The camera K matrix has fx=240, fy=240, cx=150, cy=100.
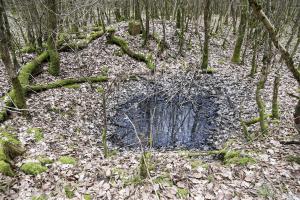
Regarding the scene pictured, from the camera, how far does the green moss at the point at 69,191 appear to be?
4.36 metres

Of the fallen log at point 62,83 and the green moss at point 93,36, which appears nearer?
the fallen log at point 62,83

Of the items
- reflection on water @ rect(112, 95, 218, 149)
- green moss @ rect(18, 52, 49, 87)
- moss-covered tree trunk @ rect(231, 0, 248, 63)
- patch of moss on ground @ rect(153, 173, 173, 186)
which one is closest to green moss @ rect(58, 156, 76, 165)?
patch of moss on ground @ rect(153, 173, 173, 186)

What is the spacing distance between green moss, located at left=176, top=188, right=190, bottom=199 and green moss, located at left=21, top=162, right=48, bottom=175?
9.04ft

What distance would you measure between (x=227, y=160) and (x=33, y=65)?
8601mm

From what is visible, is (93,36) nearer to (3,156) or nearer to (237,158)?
(3,156)

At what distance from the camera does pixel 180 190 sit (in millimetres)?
4391

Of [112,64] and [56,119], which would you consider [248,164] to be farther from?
[112,64]

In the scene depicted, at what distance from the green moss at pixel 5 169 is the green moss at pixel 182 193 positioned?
10.6ft

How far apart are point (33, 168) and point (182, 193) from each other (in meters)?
3.04

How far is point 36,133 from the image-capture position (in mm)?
6328

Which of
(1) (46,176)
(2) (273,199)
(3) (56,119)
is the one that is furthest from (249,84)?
(1) (46,176)

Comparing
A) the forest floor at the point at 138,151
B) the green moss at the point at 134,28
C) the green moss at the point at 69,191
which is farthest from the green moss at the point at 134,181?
the green moss at the point at 134,28

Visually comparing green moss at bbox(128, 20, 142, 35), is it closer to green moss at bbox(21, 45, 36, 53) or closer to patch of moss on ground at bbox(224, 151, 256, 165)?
green moss at bbox(21, 45, 36, 53)

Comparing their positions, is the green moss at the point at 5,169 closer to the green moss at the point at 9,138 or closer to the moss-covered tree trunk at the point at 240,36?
the green moss at the point at 9,138
